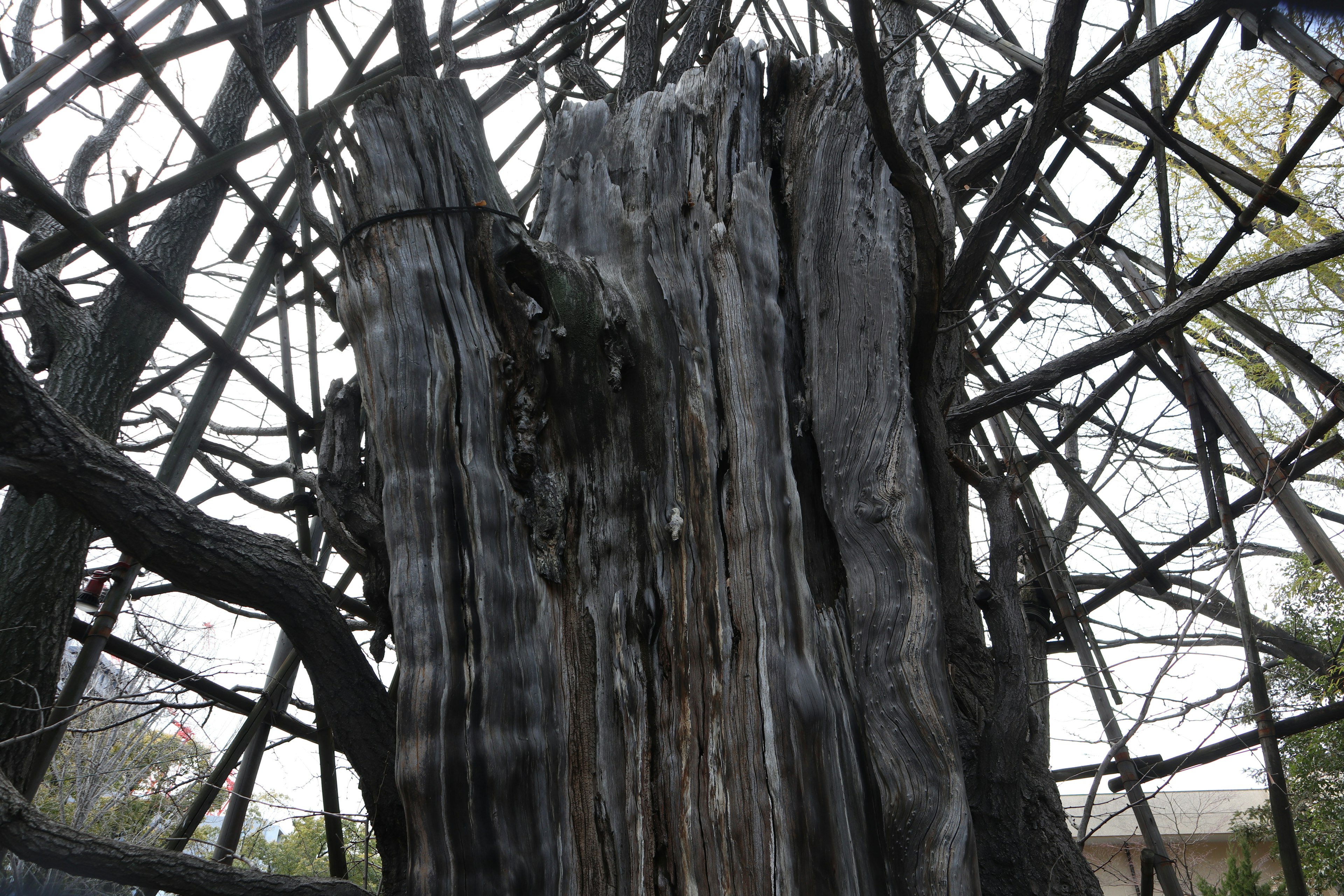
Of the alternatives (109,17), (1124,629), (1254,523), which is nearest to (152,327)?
(109,17)

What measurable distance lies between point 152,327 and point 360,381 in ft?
7.40

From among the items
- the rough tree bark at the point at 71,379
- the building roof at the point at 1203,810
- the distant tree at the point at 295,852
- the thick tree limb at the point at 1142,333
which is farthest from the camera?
the distant tree at the point at 295,852

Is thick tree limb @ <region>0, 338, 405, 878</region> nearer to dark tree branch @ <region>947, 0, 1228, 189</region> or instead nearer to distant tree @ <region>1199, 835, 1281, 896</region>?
dark tree branch @ <region>947, 0, 1228, 189</region>

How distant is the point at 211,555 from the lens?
1482 millimetres

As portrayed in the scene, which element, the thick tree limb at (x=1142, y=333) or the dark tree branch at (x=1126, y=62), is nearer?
the thick tree limb at (x=1142, y=333)

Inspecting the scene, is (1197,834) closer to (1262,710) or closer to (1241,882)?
(1241,882)

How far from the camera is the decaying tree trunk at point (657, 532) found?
1255mm

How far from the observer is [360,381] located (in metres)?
1.52

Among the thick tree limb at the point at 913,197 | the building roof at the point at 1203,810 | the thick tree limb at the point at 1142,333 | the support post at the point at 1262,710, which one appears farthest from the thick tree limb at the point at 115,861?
the building roof at the point at 1203,810

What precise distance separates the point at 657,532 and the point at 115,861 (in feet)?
3.36

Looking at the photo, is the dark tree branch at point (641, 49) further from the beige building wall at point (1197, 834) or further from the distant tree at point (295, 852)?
the distant tree at point (295, 852)

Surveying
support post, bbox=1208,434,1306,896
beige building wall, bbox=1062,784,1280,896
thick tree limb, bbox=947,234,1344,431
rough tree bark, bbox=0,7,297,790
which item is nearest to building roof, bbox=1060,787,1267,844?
beige building wall, bbox=1062,784,1280,896

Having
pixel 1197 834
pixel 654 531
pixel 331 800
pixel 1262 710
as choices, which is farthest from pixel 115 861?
pixel 1197 834

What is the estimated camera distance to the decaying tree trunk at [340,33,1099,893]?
49.4 inches
